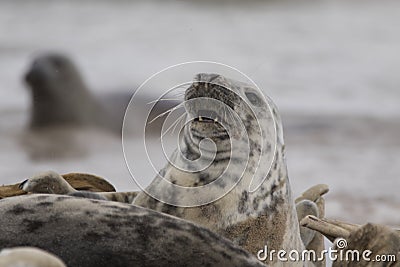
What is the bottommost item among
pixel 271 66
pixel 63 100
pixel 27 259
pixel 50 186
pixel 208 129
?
pixel 27 259

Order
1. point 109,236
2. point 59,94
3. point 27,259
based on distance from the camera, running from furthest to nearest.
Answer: point 59,94
point 109,236
point 27,259

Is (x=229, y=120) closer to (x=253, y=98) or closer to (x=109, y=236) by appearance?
(x=253, y=98)

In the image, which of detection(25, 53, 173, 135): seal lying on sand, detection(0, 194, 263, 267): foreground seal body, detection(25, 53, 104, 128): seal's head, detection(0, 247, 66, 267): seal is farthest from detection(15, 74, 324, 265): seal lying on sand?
detection(25, 53, 104, 128): seal's head

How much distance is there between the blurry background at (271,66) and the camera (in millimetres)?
6551

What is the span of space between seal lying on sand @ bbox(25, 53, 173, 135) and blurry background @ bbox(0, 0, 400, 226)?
0.75 feet

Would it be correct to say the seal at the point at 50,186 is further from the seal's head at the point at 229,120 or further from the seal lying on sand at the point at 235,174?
the seal's head at the point at 229,120

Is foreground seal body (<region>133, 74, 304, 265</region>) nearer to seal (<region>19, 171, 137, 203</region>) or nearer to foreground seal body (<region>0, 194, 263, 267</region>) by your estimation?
seal (<region>19, 171, 137, 203</region>)

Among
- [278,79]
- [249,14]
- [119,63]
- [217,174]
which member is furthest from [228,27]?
[217,174]

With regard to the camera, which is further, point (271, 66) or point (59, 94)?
point (271, 66)

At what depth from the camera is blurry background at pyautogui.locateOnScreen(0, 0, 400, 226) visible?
21.5 feet

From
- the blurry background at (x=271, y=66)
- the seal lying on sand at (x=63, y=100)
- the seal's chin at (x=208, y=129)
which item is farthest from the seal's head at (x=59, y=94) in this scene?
the seal's chin at (x=208, y=129)

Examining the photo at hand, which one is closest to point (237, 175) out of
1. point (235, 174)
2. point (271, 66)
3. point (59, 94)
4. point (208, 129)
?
point (235, 174)

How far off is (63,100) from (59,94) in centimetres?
7

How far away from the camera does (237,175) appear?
7.34 feet
